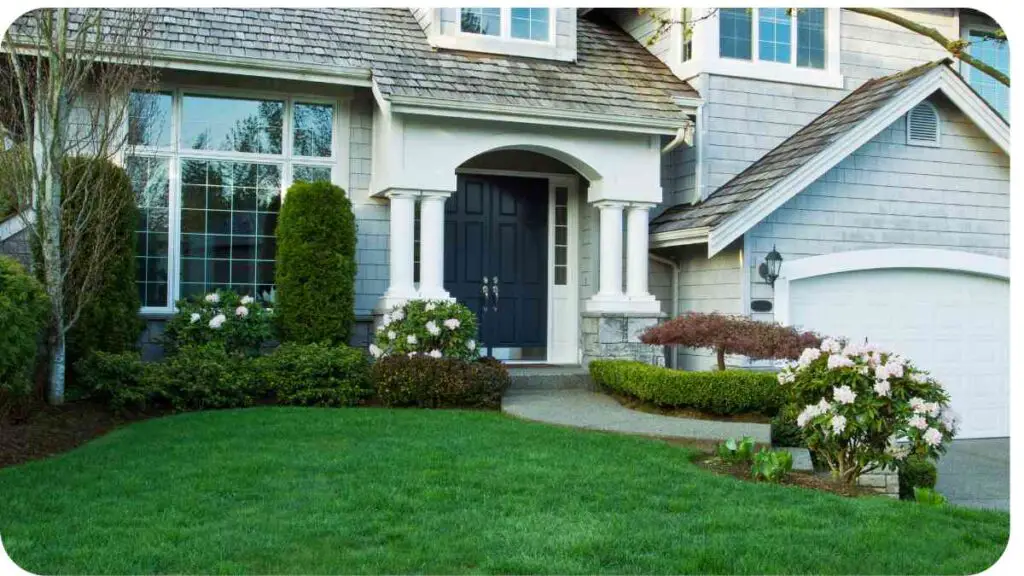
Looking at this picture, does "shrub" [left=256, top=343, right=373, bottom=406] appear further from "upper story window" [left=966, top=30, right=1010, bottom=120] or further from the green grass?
"upper story window" [left=966, top=30, right=1010, bottom=120]

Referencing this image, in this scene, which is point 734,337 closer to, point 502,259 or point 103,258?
point 502,259

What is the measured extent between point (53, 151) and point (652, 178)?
277 inches

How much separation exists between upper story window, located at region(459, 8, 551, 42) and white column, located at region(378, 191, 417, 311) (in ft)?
8.44

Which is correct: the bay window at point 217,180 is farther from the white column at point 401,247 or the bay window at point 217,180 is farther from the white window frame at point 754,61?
the white window frame at point 754,61

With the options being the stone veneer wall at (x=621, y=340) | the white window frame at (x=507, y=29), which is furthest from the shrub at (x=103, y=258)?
the stone veneer wall at (x=621, y=340)

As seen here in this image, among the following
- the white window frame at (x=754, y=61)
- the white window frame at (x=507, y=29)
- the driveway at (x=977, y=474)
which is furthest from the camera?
the white window frame at (x=754, y=61)

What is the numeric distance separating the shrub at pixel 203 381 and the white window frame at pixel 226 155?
58.7 inches

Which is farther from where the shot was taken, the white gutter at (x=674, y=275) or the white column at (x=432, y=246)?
the white gutter at (x=674, y=275)

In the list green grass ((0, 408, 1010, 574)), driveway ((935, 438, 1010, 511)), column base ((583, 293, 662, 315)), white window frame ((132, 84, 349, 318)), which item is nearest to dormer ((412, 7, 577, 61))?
white window frame ((132, 84, 349, 318))

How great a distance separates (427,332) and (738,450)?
14.4 ft

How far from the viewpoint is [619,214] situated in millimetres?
12461

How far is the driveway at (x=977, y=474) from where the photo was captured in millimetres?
8445

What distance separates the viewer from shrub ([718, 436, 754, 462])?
761cm

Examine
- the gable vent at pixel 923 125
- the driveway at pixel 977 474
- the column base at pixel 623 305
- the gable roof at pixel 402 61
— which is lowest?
the driveway at pixel 977 474
